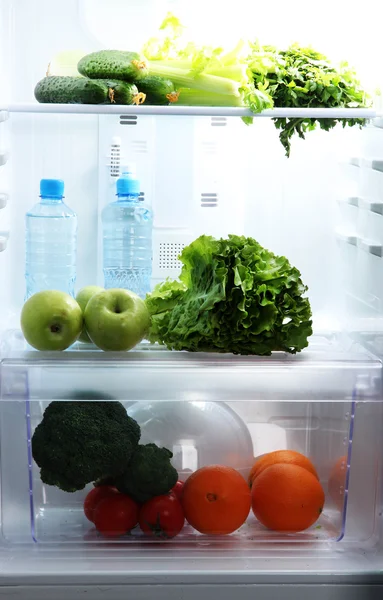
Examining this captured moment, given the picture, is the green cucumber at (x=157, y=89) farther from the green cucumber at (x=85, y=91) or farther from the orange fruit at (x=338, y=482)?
the orange fruit at (x=338, y=482)

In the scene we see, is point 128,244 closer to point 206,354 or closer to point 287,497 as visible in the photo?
point 206,354

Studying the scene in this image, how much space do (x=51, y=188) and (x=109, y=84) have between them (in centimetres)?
26

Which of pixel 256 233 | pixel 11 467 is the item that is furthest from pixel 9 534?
pixel 256 233

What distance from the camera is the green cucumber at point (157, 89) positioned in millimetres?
1648

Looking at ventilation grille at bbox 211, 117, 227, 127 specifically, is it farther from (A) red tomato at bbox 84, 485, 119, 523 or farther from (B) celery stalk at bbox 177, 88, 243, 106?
(A) red tomato at bbox 84, 485, 119, 523

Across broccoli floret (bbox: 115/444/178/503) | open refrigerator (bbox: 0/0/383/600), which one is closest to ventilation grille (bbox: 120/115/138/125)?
open refrigerator (bbox: 0/0/383/600)

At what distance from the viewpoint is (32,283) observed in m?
1.85

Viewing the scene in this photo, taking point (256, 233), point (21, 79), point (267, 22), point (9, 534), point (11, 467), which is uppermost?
point (267, 22)

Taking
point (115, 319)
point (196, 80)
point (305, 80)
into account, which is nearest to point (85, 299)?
point (115, 319)

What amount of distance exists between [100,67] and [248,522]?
3.05 feet

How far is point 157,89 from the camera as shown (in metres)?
1.65

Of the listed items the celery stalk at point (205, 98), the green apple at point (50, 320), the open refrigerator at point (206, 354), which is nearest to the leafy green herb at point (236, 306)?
the open refrigerator at point (206, 354)

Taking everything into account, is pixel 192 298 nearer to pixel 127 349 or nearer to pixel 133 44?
pixel 127 349

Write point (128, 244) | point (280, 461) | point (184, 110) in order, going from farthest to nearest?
1. point (128, 244)
2. point (280, 461)
3. point (184, 110)
